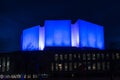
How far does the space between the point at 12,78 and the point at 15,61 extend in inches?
A: 250

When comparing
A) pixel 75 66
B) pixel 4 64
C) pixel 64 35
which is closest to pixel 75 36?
pixel 64 35

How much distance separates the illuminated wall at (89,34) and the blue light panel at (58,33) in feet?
14.4

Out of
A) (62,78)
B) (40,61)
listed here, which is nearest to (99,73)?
(62,78)

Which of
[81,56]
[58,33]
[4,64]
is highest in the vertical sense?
[58,33]

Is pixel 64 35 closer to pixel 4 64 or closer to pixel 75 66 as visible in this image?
pixel 75 66

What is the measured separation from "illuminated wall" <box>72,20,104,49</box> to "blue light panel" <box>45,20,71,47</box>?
4.38m

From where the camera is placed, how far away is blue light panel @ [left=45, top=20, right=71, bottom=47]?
11588cm

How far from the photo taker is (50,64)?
103688 mm

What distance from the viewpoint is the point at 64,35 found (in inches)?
4569

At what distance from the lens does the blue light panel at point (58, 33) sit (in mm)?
115875

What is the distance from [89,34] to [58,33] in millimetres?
13082

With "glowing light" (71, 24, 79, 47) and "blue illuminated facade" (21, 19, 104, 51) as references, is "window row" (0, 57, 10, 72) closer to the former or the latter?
"blue illuminated facade" (21, 19, 104, 51)

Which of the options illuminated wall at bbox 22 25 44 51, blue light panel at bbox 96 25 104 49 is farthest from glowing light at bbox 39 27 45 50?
blue light panel at bbox 96 25 104 49

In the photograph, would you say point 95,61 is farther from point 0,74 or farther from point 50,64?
point 0,74
